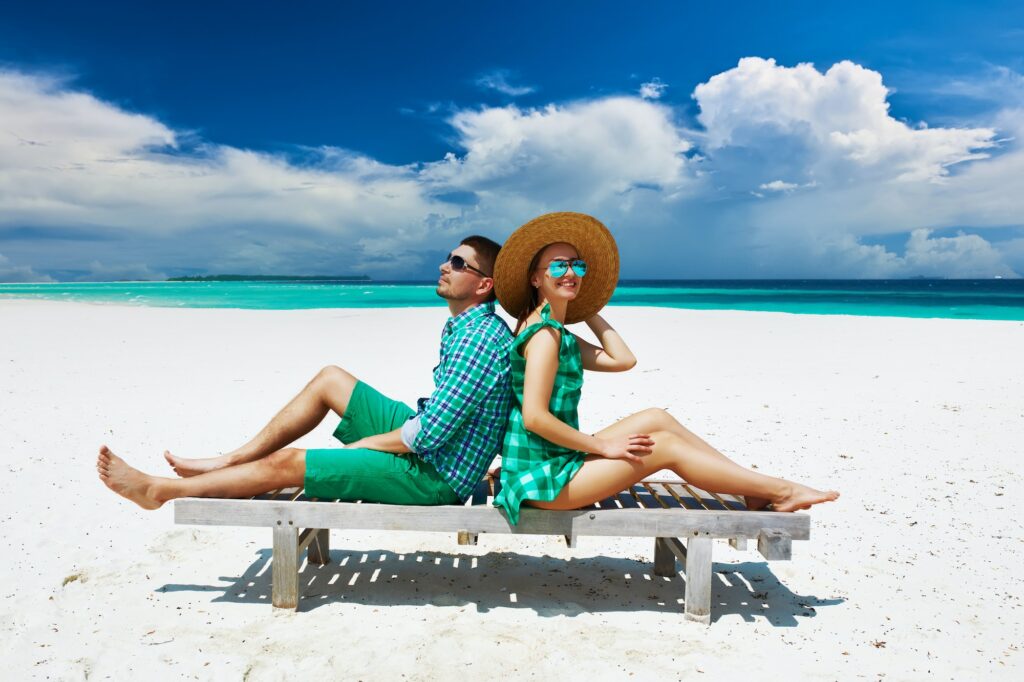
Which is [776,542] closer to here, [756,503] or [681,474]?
[756,503]

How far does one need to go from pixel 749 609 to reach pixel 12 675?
363 cm

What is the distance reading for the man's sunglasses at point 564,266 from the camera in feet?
12.0

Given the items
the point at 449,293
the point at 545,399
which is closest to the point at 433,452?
the point at 545,399

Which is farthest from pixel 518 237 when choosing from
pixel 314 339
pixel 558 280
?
pixel 314 339

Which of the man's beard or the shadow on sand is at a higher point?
the man's beard

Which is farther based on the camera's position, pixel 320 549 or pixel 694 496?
pixel 320 549

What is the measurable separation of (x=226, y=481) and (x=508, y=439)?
1.51 meters

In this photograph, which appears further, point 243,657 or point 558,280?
point 558,280

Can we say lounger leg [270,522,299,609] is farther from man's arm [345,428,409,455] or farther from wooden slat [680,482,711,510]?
wooden slat [680,482,711,510]

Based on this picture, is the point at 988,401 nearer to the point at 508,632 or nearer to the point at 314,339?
the point at 508,632

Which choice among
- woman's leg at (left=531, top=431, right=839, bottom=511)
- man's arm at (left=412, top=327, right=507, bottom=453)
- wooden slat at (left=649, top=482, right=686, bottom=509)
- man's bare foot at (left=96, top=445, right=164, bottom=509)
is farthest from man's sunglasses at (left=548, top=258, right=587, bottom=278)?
man's bare foot at (left=96, top=445, right=164, bottom=509)

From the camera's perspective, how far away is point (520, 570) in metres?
4.43

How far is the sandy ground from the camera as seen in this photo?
10.8 ft

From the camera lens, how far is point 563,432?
3404 millimetres
